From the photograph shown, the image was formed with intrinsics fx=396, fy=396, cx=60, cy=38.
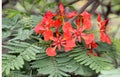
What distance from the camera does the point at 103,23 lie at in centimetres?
151

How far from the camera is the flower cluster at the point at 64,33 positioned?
138cm

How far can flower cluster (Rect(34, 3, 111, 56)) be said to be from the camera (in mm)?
1385

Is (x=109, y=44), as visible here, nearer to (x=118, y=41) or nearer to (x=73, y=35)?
(x=118, y=41)

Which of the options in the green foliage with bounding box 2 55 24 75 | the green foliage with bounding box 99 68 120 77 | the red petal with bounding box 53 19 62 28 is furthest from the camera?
the red petal with bounding box 53 19 62 28

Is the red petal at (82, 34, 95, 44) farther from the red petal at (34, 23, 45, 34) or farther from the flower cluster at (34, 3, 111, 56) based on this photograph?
the red petal at (34, 23, 45, 34)

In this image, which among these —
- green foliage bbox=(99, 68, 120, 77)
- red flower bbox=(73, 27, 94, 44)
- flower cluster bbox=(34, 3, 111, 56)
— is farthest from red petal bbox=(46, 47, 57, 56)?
green foliage bbox=(99, 68, 120, 77)

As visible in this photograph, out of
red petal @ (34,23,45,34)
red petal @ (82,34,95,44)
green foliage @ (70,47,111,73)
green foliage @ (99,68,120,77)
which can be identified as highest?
red petal @ (34,23,45,34)

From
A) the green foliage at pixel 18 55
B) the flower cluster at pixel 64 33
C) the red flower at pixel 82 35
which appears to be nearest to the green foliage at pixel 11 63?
the green foliage at pixel 18 55

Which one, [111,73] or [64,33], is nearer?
[111,73]

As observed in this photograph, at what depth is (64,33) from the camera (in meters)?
1.39

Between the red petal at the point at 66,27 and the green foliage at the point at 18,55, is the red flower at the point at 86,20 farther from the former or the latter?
the green foliage at the point at 18,55

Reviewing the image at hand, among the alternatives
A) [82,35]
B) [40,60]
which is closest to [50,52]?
[40,60]

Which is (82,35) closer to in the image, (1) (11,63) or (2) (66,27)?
(2) (66,27)

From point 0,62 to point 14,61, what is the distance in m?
0.06
